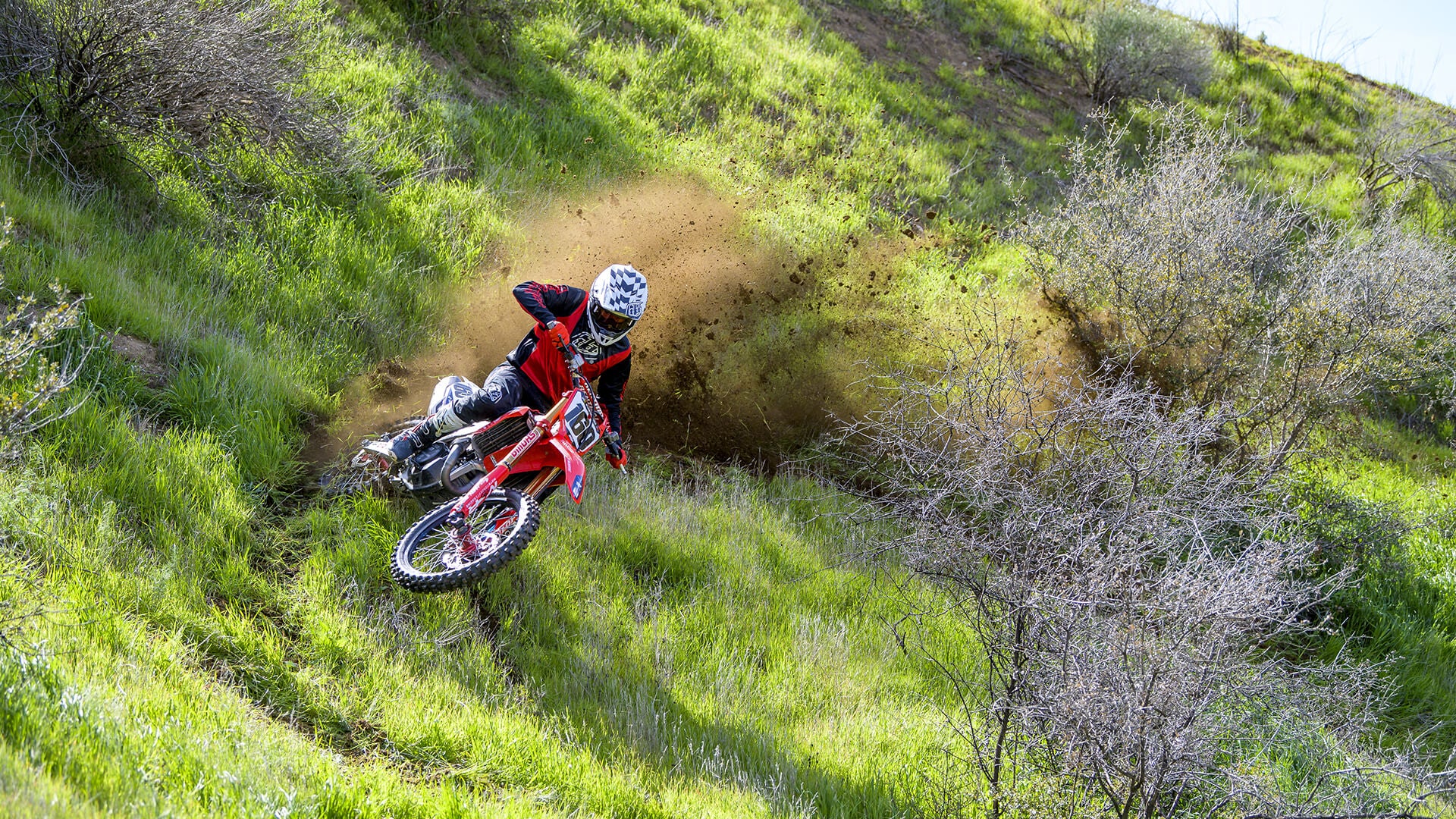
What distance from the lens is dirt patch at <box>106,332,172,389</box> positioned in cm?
689

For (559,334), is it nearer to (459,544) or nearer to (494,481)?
(494,481)

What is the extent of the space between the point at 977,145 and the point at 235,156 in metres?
12.9

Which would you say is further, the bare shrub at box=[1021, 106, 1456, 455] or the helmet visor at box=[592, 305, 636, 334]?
the bare shrub at box=[1021, 106, 1456, 455]

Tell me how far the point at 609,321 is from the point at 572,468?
1.31 m

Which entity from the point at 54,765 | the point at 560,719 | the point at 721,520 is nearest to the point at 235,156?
the point at 721,520

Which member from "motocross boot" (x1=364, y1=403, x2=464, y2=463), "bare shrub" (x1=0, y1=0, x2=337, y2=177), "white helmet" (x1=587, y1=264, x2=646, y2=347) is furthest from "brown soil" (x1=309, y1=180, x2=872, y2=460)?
"bare shrub" (x1=0, y1=0, x2=337, y2=177)

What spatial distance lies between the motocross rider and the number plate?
271 mm

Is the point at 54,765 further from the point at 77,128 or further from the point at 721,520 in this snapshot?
the point at 77,128

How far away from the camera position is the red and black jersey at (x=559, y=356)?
657 cm

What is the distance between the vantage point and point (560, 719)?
5.32 meters

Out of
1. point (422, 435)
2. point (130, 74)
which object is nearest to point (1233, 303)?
point (422, 435)

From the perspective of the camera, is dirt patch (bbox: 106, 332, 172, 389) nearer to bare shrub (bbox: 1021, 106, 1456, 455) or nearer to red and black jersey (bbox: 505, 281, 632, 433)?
red and black jersey (bbox: 505, 281, 632, 433)

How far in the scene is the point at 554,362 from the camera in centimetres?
664

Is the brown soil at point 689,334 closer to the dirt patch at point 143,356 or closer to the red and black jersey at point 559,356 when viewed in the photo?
the dirt patch at point 143,356
